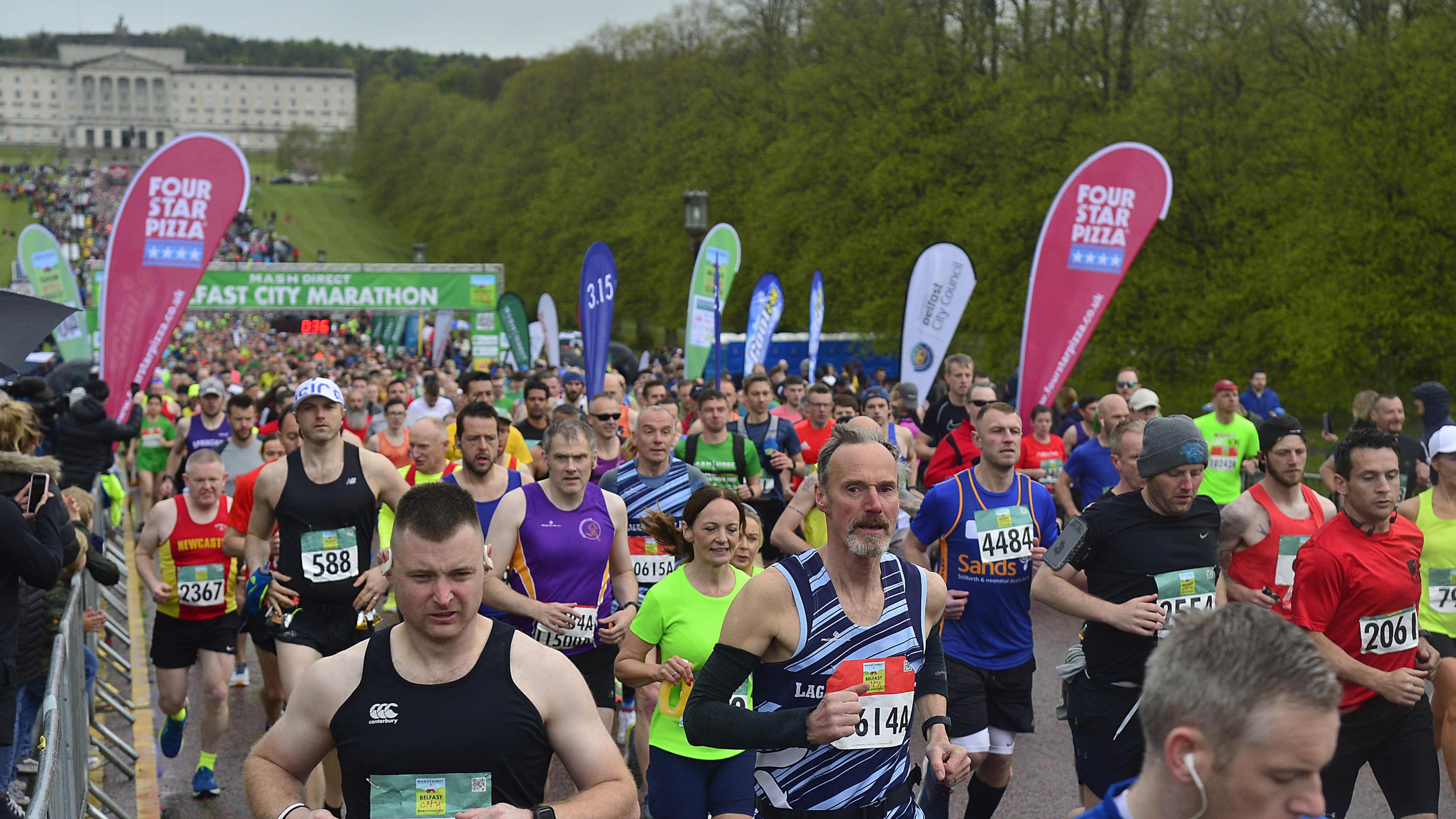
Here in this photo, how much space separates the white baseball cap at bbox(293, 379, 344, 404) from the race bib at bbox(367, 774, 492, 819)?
3.79 meters

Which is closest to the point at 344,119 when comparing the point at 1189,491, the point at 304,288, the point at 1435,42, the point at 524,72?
the point at 524,72

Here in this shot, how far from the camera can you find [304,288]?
35.4 metres

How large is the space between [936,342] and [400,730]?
A: 522 inches

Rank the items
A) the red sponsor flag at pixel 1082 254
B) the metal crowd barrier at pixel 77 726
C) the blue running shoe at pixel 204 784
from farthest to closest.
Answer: the red sponsor flag at pixel 1082 254
the blue running shoe at pixel 204 784
the metal crowd barrier at pixel 77 726

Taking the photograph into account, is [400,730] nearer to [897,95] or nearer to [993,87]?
[993,87]

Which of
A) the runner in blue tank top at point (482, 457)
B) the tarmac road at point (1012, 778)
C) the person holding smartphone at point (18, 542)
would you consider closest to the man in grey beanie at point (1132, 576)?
the tarmac road at point (1012, 778)

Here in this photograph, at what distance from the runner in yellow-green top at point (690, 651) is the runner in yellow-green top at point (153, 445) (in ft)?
37.2

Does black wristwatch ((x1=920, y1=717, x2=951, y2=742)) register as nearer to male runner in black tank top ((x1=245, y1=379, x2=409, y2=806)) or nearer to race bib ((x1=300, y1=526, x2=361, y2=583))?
male runner in black tank top ((x1=245, y1=379, x2=409, y2=806))

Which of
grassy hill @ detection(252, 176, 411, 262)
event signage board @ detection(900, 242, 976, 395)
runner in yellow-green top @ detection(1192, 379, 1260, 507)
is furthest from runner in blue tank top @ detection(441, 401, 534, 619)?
grassy hill @ detection(252, 176, 411, 262)

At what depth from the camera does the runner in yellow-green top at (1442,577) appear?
591 cm

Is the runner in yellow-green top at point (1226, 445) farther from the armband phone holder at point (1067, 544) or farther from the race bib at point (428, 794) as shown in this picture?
the race bib at point (428, 794)

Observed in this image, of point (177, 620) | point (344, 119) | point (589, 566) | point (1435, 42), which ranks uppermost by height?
point (344, 119)

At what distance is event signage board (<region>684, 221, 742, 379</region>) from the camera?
17.7 meters

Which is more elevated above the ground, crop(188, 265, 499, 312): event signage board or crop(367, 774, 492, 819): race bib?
crop(188, 265, 499, 312): event signage board
